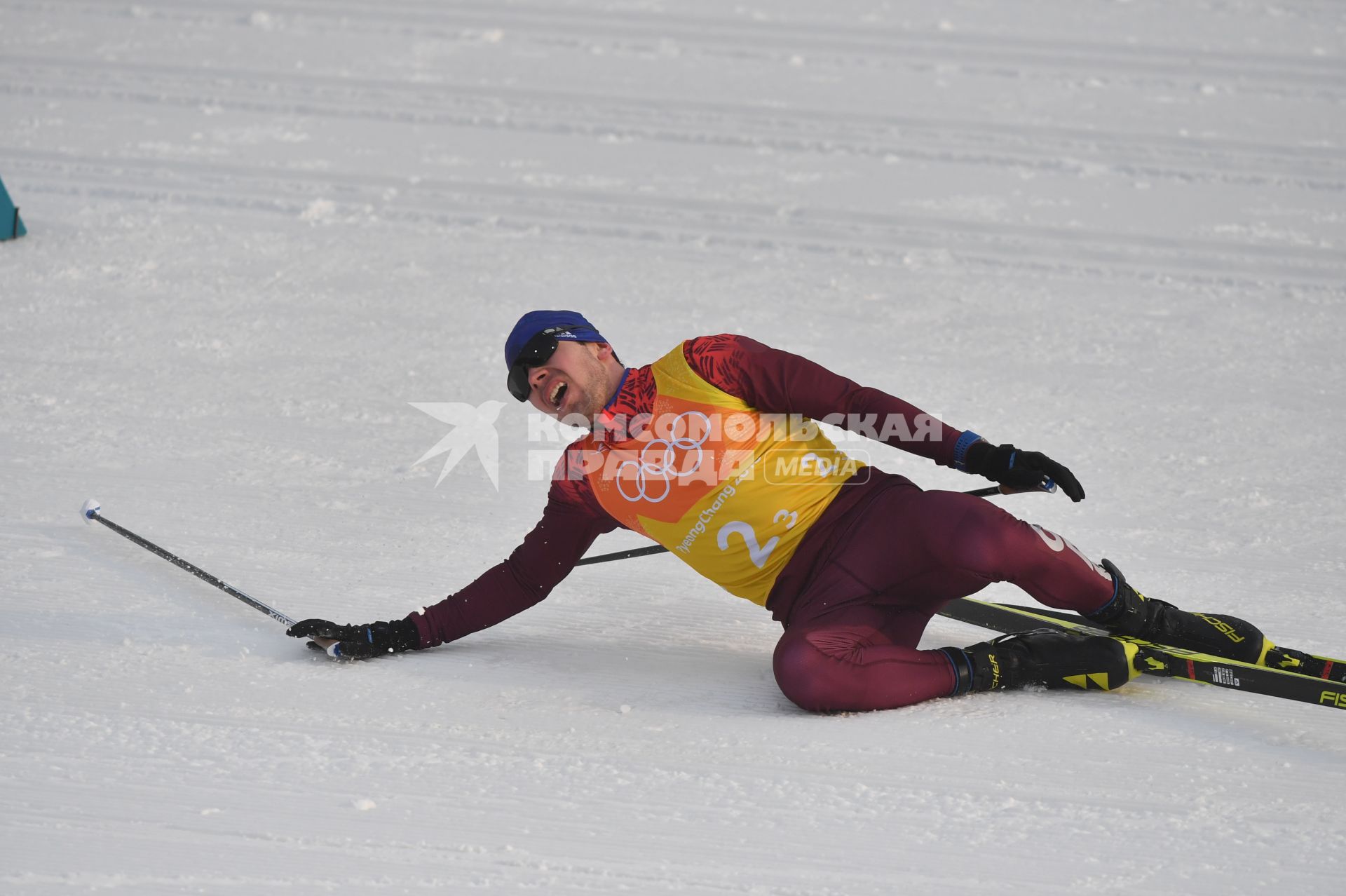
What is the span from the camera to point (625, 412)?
2.34m

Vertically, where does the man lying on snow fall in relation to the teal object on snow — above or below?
below

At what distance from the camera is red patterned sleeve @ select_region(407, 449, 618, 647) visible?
238 centimetres

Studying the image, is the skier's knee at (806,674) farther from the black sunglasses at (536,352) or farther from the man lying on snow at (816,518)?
the black sunglasses at (536,352)

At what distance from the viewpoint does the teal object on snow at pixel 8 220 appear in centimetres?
→ 451

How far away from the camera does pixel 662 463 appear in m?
2.30

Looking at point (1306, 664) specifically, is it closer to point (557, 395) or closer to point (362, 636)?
point (557, 395)

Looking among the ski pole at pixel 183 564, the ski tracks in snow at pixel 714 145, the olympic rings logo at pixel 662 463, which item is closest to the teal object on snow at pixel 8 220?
the ski tracks in snow at pixel 714 145

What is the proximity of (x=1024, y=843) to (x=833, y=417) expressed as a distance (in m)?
0.80

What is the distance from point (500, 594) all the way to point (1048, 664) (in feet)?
3.34

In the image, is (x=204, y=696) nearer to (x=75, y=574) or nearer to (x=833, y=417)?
(x=75, y=574)

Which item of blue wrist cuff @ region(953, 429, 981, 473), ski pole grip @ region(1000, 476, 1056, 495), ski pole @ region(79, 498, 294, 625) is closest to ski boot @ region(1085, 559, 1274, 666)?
ski pole grip @ region(1000, 476, 1056, 495)

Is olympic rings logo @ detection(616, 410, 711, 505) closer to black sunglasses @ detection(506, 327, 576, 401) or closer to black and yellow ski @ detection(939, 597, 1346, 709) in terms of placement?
black sunglasses @ detection(506, 327, 576, 401)

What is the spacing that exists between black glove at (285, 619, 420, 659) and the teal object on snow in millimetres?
2822

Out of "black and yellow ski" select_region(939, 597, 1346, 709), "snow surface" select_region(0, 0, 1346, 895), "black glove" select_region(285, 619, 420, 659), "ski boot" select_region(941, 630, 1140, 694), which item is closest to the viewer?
"snow surface" select_region(0, 0, 1346, 895)
